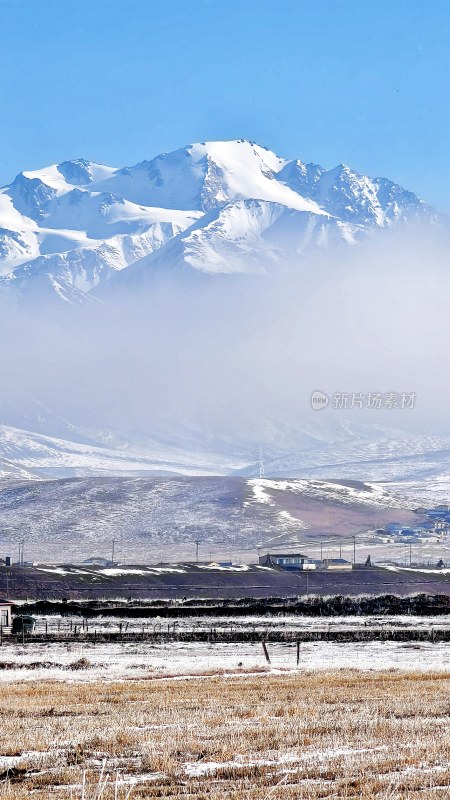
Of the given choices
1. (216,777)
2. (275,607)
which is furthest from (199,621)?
(216,777)

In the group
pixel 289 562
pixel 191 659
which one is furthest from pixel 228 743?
pixel 289 562

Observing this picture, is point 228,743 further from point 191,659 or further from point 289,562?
point 289,562

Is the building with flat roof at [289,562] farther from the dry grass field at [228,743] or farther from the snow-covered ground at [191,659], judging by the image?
the dry grass field at [228,743]

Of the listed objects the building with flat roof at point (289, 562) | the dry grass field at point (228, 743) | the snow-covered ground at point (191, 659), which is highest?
the building with flat roof at point (289, 562)

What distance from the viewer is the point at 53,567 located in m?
171

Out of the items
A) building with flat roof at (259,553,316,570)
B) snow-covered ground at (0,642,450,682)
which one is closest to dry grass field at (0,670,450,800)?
snow-covered ground at (0,642,450,682)

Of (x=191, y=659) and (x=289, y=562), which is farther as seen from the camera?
(x=289, y=562)

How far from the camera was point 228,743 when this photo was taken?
25.0m

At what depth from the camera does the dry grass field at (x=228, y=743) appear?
2008cm

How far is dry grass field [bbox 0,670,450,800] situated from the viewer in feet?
65.9

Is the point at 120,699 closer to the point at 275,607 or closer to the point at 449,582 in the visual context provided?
the point at 275,607

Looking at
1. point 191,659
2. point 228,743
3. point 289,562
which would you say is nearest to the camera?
point 228,743

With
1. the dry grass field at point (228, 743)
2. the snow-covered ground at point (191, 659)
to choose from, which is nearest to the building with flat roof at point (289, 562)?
the snow-covered ground at point (191, 659)

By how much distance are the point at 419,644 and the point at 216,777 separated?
52.5 metres
